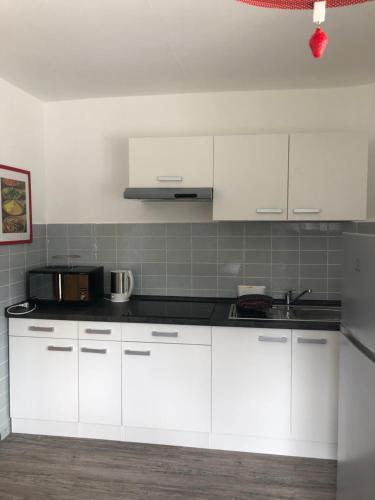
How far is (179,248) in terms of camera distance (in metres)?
3.16

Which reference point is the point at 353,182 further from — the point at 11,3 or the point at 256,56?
the point at 11,3

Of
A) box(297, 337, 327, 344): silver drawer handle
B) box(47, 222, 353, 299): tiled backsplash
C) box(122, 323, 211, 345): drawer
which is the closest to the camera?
box(297, 337, 327, 344): silver drawer handle

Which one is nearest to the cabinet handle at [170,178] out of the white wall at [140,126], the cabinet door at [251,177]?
the cabinet door at [251,177]

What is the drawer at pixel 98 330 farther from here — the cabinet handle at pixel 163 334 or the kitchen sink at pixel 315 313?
the kitchen sink at pixel 315 313

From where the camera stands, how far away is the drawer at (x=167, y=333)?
100 inches

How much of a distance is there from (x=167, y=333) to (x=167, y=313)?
144 mm

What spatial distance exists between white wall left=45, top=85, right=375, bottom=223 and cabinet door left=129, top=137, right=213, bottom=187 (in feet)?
1.23

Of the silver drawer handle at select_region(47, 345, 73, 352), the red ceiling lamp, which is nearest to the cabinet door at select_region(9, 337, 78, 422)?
the silver drawer handle at select_region(47, 345, 73, 352)

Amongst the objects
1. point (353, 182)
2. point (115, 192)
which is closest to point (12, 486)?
point (115, 192)

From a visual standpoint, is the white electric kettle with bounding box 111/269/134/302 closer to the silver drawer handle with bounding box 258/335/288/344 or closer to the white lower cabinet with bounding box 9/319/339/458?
the white lower cabinet with bounding box 9/319/339/458

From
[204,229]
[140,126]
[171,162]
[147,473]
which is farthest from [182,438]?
[140,126]

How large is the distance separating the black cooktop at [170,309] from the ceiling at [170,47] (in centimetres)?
162

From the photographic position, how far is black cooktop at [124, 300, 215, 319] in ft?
8.57

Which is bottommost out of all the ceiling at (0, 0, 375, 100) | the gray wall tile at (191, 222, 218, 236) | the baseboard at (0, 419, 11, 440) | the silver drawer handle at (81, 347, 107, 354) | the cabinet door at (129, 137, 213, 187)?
the baseboard at (0, 419, 11, 440)
